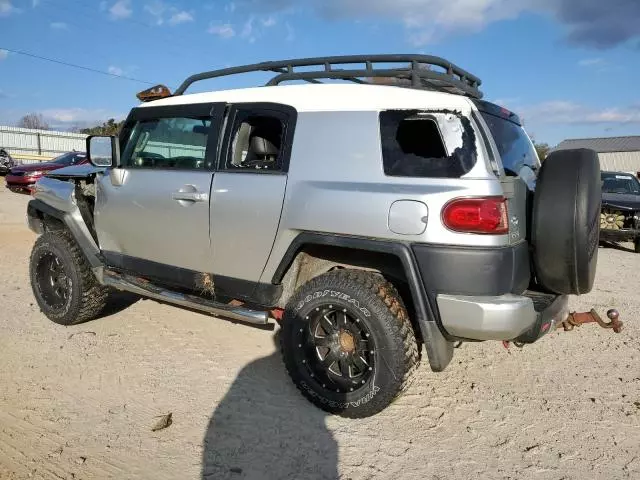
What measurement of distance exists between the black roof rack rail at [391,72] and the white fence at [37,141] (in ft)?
111

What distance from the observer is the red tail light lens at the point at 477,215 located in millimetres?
2709

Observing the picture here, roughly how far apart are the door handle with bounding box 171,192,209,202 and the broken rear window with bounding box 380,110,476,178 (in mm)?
1388

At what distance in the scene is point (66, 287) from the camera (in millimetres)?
4738

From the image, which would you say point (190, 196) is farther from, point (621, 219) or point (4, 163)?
point (4, 163)

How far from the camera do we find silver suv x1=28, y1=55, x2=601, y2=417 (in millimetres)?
2795

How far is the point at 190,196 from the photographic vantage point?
3.71 metres

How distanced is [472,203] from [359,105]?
96 cm

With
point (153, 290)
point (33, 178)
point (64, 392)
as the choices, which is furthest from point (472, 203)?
point (33, 178)

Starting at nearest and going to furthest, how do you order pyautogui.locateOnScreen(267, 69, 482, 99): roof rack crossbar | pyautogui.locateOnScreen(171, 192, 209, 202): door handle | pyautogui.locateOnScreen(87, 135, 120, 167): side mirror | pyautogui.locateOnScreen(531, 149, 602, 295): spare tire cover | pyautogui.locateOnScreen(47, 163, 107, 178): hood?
pyautogui.locateOnScreen(531, 149, 602, 295): spare tire cover → pyautogui.locateOnScreen(267, 69, 482, 99): roof rack crossbar → pyautogui.locateOnScreen(171, 192, 209, 202): door handle → pyautogui.locateOnScreen(87, 135, 120, 167): side mirror → pyautogui.locateOnScreen(47, 163, 107, 178): hood

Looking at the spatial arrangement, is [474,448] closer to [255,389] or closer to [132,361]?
[255,389]

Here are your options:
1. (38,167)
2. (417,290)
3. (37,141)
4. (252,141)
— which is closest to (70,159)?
(38,167)

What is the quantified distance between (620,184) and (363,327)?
34.8ft

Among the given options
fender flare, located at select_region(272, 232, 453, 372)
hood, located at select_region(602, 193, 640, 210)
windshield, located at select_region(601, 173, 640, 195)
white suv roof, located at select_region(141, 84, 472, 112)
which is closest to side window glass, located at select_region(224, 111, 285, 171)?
white suv roof, located at select_region(141, 84, 472, 112)

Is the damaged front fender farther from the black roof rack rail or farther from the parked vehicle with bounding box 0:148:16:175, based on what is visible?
the parked vehicle with bounding box 0:148:16:175
